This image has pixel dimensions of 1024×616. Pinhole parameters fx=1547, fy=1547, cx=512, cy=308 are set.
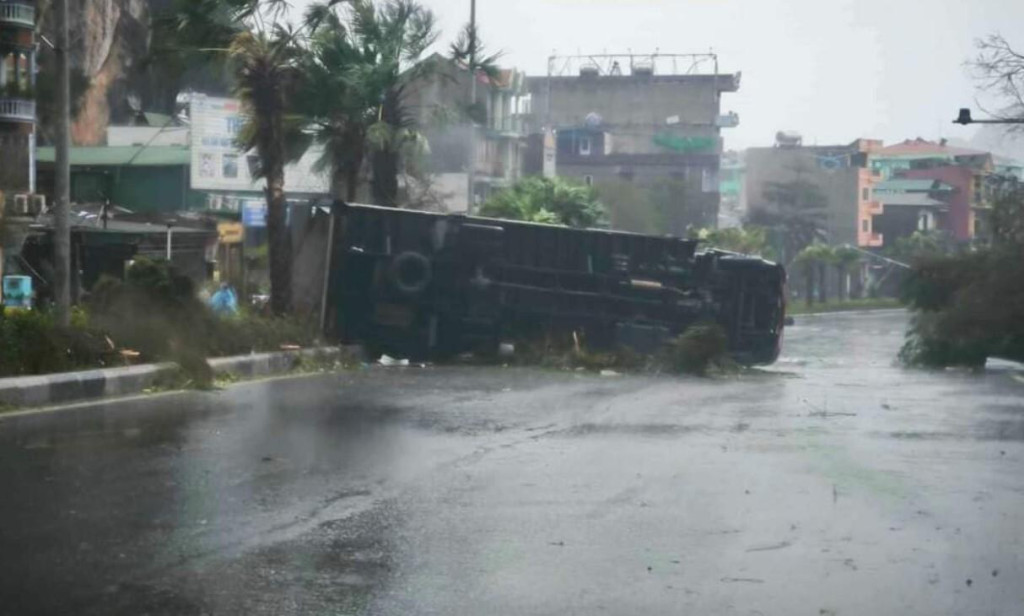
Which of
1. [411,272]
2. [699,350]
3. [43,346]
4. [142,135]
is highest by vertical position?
[142,135]

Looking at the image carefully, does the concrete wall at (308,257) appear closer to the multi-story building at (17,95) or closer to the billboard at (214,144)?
the multi-story building at (17,95)

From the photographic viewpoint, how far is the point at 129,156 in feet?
172

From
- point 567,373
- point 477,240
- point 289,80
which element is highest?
point 289,80

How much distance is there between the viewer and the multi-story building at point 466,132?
1432 inches

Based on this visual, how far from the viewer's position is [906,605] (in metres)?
7.32

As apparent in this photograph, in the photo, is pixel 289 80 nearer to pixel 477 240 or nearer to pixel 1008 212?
pixel 477 240

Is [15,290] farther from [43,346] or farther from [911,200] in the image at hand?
[911,200]

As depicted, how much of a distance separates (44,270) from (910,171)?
104 metres

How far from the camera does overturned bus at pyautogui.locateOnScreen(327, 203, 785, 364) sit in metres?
27.1

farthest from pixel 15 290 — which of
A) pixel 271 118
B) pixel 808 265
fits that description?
pixel 808 265

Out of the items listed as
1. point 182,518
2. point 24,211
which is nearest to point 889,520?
point 182,518

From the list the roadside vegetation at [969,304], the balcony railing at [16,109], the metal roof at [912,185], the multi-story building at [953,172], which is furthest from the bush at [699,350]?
the metal roof at [912,185]

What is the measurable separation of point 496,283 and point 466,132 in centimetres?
4748

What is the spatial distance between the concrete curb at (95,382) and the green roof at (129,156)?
30.4 m
